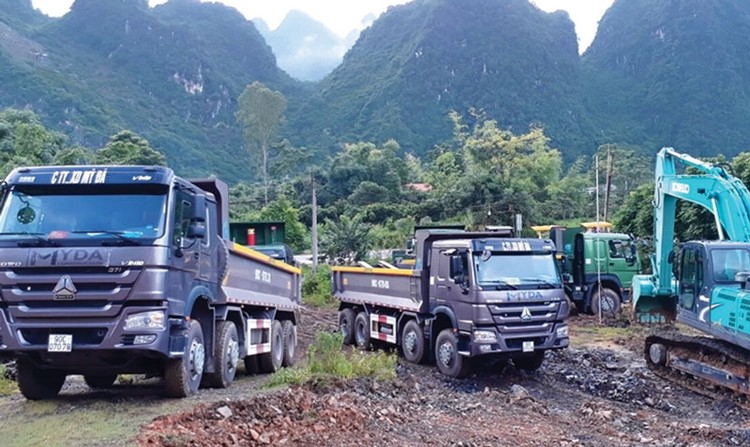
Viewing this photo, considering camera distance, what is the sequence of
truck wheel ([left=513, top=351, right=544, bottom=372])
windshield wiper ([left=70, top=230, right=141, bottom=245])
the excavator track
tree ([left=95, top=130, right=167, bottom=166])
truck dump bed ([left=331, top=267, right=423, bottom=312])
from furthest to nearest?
tree ([left=95, top=130, right=167, bottom=166]) → truck dump bed ([left=331, top=267, right=423, bottom=312]) → truck wheel ([left=513, top=351, right=544, bottom=372]) → the excavator track → windshield wiper ([left=70, top=230, right=141, bottom=245])

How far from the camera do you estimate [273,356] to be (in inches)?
470

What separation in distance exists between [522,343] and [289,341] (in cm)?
410

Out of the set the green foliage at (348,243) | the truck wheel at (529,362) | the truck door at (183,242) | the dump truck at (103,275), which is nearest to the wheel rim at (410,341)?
the truck wheel at (529,362)

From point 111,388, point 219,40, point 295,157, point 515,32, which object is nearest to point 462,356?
point 111,388

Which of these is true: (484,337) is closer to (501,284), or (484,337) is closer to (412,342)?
(501,284)

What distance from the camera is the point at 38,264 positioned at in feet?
23.5

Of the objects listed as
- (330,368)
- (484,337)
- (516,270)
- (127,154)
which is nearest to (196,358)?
(330,368)

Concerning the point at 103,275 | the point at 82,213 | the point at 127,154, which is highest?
the point at 127,154

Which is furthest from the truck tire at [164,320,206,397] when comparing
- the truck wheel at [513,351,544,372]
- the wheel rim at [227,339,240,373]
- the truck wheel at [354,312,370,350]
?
the truck wheel at [354,312,370,350]

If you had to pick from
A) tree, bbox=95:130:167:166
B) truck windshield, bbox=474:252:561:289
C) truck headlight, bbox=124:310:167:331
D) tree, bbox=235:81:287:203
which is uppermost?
tree, bbox=235:81:287:203

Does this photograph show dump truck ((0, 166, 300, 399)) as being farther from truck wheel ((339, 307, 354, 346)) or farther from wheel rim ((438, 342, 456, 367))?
truck wheel ((339, 307, 354, 346))

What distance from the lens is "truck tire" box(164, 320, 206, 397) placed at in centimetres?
777

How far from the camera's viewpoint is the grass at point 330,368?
908 cm

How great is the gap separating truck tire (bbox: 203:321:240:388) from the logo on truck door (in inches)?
90.9
